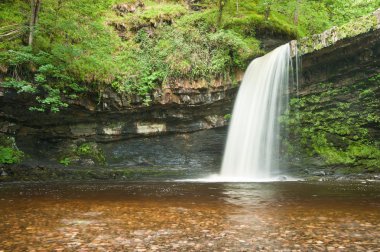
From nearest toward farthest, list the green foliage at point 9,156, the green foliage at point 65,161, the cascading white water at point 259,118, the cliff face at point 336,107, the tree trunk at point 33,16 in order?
the green foliage at point 9,156 → the tree trunk at point 33,16 → the cliff face at point 336,107 → the green foliage at point 65,161 → the cascading white water at point 259,118

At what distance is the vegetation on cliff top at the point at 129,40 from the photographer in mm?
14633

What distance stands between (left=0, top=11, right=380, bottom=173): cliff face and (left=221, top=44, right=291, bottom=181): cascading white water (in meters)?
0.75

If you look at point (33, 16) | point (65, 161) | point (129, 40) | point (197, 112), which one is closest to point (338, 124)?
point (197, 112)

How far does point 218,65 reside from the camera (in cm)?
1709

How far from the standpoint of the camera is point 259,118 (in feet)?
55.8

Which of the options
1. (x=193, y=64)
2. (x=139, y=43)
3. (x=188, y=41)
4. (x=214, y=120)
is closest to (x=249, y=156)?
(x=214, y=120)

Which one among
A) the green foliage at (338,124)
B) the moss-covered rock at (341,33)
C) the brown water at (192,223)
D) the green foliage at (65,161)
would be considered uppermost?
the moss-covered rock at (341,33)

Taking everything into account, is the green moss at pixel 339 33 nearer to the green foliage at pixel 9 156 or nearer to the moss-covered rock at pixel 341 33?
the moss-covered rock at pixel 341 33

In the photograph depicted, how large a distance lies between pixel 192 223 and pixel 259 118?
39.1 ft

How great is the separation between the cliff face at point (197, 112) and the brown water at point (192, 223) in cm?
720

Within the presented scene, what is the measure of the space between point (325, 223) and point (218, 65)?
12.4 m

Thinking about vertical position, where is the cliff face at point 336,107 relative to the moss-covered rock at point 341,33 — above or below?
below

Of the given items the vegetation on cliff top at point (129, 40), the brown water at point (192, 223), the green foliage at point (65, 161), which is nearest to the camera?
the brown water at point (192, 223)

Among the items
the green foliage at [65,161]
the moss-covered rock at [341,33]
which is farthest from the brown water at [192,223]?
the moss-covered rock at [341,33]
